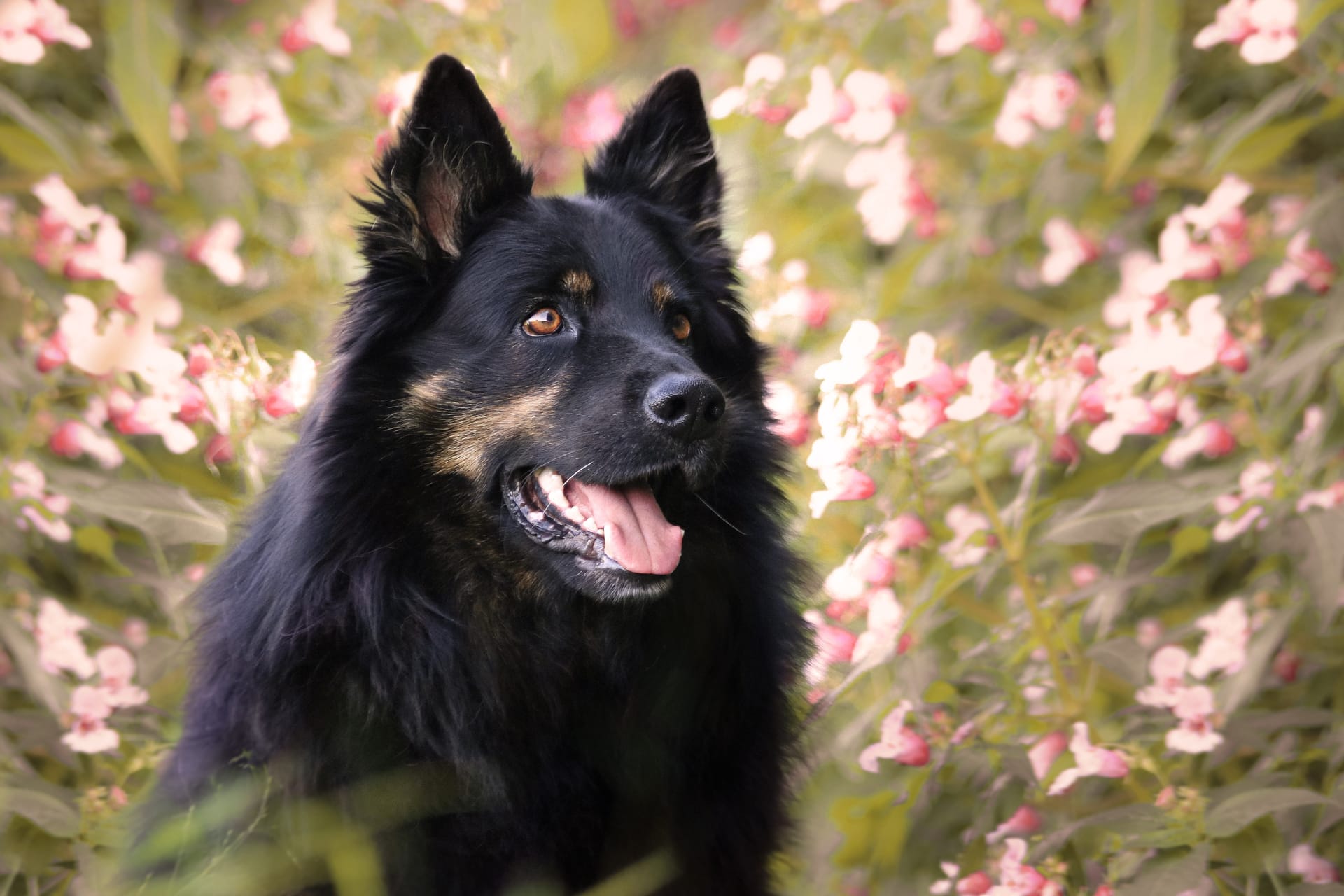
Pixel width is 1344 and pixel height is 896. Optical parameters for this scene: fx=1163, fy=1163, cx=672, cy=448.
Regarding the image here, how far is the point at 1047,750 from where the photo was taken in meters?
3.11

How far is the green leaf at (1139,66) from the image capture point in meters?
3.06

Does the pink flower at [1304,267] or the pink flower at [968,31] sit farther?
the pink flower at [968,31]

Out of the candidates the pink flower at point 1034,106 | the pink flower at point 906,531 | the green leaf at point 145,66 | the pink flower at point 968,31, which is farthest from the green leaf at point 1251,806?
the green leaf at point 145,66

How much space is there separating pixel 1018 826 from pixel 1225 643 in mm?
720

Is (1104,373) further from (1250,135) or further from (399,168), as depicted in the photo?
(399,168)

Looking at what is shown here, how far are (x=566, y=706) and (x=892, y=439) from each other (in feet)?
3.55

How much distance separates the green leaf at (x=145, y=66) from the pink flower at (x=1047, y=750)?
2782 millimetres

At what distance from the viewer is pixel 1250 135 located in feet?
10.9

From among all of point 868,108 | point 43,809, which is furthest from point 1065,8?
point 43,809

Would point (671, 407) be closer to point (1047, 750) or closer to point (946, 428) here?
point (946, 428)

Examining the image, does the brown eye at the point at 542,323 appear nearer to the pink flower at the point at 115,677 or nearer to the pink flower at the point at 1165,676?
the pink flower at the point at 115,677

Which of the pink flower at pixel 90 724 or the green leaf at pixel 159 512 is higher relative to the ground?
the green leaf at pixel 159 512

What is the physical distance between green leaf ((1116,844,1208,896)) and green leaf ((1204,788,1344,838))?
72mm

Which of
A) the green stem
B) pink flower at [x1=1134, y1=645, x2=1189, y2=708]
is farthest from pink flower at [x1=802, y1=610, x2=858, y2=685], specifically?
pink flower at [x1=1134, y1=645, x2=1189, y2=708]
